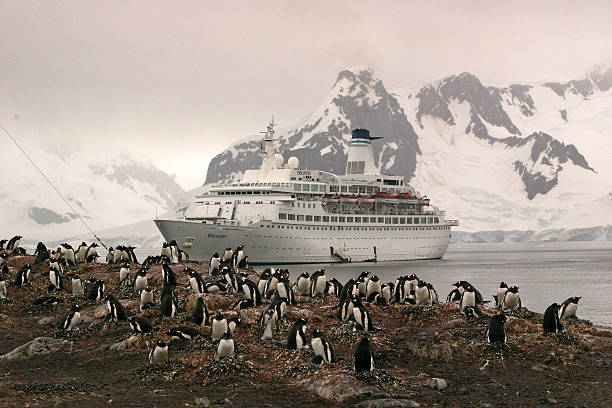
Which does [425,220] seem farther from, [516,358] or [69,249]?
[516,358]

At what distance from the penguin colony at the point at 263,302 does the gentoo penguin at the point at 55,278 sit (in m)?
0.04

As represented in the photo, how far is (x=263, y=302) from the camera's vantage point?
2297 cm

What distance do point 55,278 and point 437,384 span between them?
661 inches

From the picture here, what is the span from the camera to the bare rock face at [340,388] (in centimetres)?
1370

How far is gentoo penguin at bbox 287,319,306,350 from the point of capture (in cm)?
1672

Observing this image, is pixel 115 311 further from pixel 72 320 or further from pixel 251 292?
pixel 251 292

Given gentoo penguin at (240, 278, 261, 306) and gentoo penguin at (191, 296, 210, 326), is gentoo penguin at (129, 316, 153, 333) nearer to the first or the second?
gentoo penguin at (191, 296, 210, 326)

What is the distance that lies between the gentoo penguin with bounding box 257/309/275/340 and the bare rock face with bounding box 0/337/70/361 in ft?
17.0

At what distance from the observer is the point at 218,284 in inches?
984

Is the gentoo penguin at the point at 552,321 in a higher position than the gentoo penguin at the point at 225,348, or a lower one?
higher

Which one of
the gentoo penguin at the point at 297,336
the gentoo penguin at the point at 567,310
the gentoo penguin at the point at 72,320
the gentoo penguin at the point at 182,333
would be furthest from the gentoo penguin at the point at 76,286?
the gentoo penguin at the point at 567,310

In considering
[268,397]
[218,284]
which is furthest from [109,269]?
[268,397]

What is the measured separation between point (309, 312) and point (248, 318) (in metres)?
1.95

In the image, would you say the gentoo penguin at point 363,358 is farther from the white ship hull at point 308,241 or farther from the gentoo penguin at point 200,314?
the white ship hull at point 308,241
